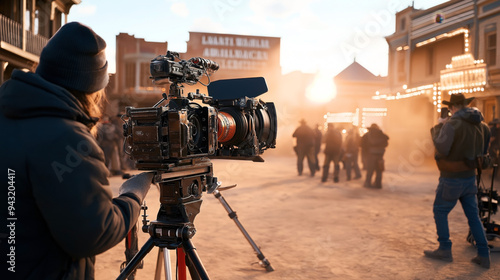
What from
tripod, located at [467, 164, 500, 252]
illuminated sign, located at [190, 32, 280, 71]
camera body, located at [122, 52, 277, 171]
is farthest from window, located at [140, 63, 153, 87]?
camera body, located at [122, 52, 277, 171]

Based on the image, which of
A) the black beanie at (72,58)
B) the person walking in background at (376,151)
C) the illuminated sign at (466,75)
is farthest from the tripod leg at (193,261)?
the illuminated sign at (466,75)

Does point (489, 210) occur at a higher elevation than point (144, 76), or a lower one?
lower

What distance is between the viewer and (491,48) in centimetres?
1474

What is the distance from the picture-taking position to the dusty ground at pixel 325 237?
4.10m

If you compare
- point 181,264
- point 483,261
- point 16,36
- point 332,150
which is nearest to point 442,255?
point 483,261

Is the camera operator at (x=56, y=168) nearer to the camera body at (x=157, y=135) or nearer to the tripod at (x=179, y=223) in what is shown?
the camera body at (x=157, y=135)

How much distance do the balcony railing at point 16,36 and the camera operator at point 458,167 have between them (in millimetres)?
12905

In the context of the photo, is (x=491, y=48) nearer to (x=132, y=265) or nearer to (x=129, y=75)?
(x=132, y=265)

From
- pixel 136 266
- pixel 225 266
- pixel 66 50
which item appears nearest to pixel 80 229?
pixel 66 50

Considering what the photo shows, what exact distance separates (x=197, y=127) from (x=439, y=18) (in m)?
18.4

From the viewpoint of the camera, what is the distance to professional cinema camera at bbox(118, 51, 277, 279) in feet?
6.26

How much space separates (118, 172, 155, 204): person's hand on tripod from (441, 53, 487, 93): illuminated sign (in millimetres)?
15038

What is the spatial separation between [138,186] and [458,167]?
12.9ft

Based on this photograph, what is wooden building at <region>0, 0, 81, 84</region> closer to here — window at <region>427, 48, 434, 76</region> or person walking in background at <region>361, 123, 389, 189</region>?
person walking in background at <region>361, 123, 389, 189</region>
